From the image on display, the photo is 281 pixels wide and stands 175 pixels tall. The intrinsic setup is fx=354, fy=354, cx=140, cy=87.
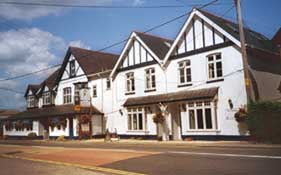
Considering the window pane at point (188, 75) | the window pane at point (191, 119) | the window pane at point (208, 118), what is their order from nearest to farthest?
the window pane at point (208, 118), the window pane at point (191, 119), the window pane at point (188, 75)

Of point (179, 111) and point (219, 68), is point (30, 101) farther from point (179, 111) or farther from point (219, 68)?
point (219, 68)

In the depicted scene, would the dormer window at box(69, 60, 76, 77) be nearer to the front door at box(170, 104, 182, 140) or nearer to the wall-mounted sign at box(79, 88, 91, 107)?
the wall-mounted sign at box(79, 88, 91, 107)

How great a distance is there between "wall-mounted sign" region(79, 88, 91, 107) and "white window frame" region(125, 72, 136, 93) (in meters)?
5.91

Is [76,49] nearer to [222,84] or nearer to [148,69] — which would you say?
[148,69]

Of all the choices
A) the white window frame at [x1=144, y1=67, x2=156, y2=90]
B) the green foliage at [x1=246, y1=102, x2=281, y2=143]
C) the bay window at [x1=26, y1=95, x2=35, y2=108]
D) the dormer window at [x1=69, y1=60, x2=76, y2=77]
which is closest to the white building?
the white window frame at [x1=144, y1=67, x2=156, y2=90]

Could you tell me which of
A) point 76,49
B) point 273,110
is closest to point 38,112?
point 76,49

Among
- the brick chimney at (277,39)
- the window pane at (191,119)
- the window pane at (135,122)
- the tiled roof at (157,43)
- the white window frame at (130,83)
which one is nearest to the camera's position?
the window pane at (191,119)

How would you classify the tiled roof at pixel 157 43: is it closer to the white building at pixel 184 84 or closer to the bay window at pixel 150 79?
the white building at pixel 184 84

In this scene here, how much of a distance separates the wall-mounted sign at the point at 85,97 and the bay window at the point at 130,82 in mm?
5978

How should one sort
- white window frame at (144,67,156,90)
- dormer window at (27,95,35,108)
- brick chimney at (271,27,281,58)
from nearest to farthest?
brick chimney at (271,27,281,58)
white window frame at (144,67,156,90)
dormer window at (27,95,35,108)

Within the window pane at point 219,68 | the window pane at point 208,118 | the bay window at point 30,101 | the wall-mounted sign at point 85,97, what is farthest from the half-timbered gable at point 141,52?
the bay window at point 30,101

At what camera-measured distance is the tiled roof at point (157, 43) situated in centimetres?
3103

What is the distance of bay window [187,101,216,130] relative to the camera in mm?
25422

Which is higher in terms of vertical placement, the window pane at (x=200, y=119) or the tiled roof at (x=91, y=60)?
the tiled roof at (x=91, y=60)
